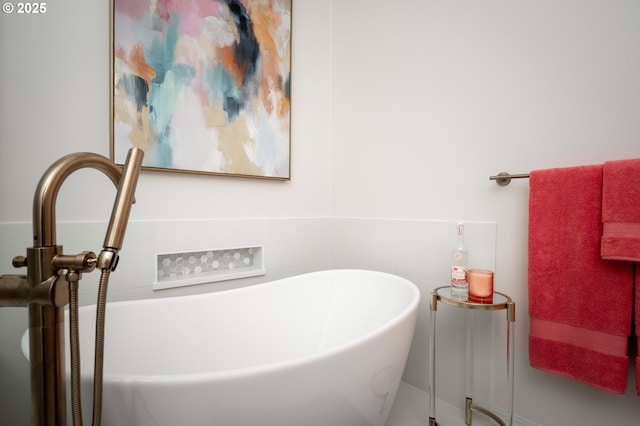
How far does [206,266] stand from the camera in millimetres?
1508

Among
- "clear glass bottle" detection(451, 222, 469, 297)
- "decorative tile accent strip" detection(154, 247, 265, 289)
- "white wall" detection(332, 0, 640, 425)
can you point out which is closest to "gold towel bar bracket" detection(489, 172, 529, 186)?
"white wall" detection(332, 0, 640, 425)

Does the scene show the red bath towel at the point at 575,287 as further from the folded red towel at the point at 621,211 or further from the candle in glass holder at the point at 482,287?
the candle in glass holder at the point at 482,287

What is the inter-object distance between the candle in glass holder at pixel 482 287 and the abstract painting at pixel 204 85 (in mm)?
1059

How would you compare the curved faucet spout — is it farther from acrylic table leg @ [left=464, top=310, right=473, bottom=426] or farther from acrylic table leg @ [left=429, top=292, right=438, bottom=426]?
acrylic table leg @ [left=464, top=310, right=473, bottom=426]

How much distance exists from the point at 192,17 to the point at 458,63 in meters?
1.19

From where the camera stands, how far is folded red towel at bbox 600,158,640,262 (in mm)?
899

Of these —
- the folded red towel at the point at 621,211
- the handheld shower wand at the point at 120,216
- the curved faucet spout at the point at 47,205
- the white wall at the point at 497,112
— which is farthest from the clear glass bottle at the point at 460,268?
the curved faucet spout at the point at 47,205

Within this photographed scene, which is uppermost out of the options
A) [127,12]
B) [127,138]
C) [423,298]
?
[127,12]

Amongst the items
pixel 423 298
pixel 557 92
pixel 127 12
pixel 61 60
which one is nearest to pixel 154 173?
pixel 61 60

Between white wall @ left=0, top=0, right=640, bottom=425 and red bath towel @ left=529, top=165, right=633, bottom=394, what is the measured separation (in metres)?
0.12

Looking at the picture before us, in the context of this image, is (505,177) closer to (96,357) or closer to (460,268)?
(460,268)

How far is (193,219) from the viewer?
1.43m

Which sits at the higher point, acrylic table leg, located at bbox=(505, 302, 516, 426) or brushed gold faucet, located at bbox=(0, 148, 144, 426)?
brushed gold faucet, located at bbox=(0, 148, 144, 426)

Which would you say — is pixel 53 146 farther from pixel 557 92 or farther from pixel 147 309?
pixel 557 92
